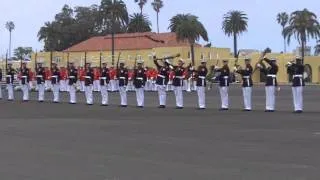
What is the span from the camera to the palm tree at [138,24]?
125 meters

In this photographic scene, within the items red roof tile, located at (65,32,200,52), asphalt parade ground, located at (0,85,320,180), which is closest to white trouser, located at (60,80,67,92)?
asphalt parade ground, located at (0,85,320,180)

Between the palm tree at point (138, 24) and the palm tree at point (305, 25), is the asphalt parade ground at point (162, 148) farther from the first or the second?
the palm tree at point (138, 24)

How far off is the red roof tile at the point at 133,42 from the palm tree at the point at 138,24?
1616cm

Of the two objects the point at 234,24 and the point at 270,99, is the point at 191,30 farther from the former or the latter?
the point at 270,99

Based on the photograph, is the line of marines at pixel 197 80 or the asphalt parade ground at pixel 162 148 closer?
the asphalt parade ground at pixel 162 148

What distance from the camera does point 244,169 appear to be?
10.4 m

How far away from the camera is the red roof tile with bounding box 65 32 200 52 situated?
10119 centimetres

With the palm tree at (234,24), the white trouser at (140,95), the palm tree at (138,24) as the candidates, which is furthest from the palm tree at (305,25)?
the white trouser at (140,95)

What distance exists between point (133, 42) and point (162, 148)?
90.7 m

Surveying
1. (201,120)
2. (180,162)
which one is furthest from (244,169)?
(201,120)

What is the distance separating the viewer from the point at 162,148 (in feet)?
43.3

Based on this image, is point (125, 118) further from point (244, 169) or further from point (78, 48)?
point (78, 48)

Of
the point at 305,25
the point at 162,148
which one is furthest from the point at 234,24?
the point at 162,148

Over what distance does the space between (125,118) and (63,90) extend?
1028 inches
